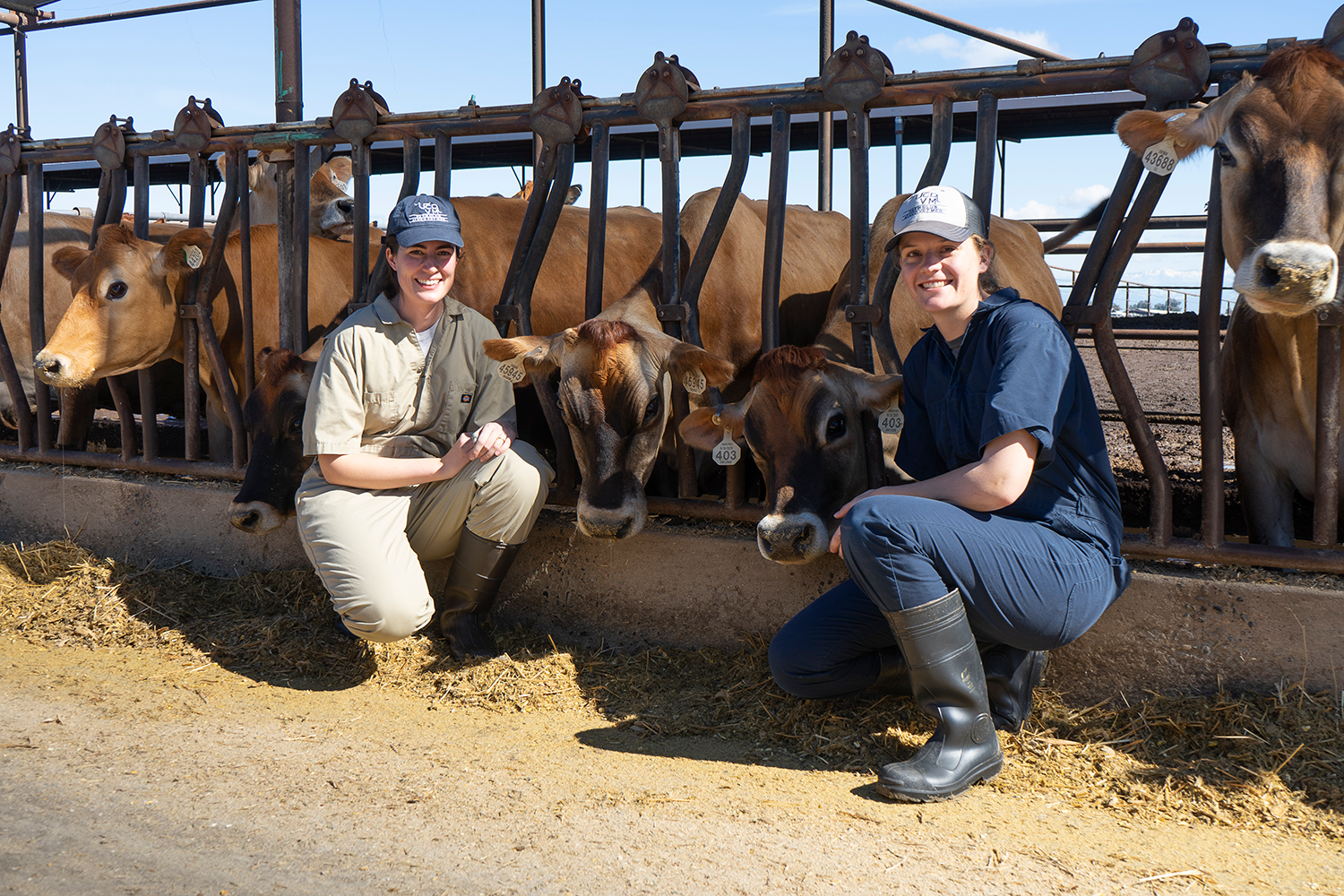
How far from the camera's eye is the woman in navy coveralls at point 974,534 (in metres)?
2.74

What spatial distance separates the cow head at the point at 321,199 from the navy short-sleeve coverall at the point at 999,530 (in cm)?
425

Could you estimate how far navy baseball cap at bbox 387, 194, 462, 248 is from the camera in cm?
379

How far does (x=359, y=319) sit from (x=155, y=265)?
1.97m

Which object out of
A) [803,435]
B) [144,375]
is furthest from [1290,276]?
[144,375]

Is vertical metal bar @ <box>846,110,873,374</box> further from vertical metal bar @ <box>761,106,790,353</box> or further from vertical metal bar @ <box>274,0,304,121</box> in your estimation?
vertical metal bar @ <box>274,0,304,121</box>

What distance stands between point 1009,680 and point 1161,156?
168 centimetres

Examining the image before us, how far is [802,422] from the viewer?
3490 mm

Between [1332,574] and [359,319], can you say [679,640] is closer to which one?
[359,319]

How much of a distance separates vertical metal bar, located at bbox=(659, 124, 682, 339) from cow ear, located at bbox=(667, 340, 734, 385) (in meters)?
0.24

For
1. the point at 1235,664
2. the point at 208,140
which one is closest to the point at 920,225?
the point at 1235,664

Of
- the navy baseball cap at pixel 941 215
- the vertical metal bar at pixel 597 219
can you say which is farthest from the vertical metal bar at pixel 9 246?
the navy baseball cap at pixel 941 215

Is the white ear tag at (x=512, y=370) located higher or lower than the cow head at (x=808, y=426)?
higher

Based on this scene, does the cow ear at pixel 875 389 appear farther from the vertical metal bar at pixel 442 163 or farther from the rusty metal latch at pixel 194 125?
the rusty metal latch at pixel 194 125

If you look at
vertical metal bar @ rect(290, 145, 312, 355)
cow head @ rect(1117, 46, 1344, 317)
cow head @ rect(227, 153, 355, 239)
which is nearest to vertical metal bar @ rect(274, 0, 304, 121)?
cow head @ rect(227, 153, 355, 239)
